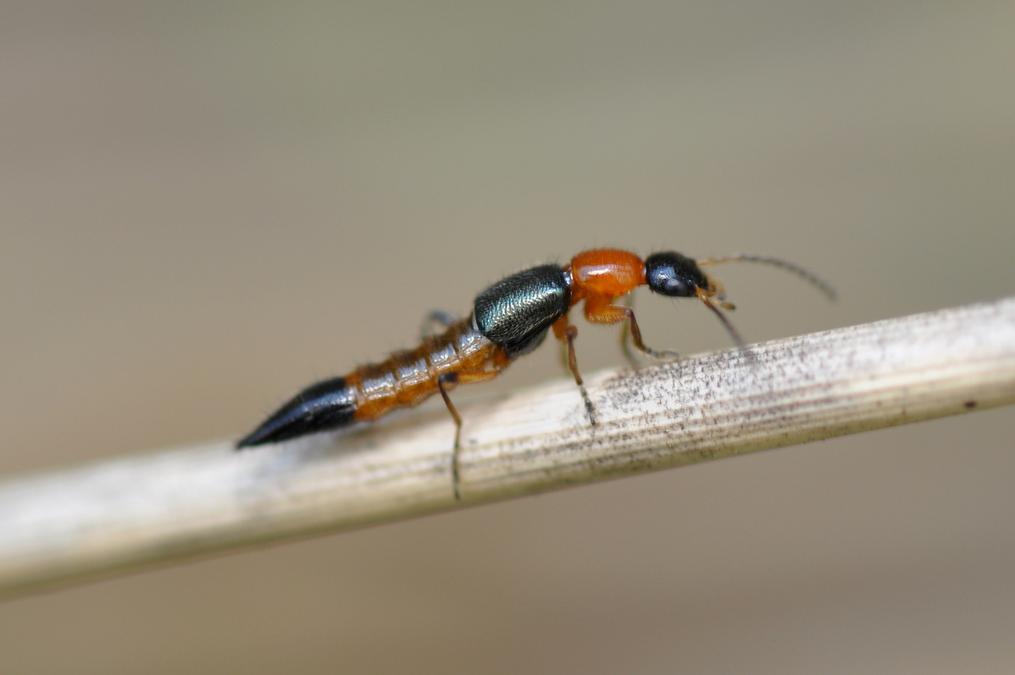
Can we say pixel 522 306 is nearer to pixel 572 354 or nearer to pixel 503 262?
pixel 572 354

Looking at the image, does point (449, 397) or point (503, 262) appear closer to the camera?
point (449, 397)

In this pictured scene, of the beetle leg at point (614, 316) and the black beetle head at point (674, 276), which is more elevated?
the black beetle head at point (674, 276)

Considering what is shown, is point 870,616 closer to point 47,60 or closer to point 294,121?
point 294,121

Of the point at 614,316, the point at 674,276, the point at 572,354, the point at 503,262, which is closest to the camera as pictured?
the point at 572,354

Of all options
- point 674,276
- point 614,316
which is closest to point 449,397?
point 614,316

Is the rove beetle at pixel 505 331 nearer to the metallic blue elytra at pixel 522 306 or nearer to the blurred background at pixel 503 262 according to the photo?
the metallic blue elytra at pixel 522 306

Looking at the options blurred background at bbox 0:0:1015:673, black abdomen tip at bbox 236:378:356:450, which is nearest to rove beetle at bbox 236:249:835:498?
black abdomen tip at bbox 236:378:356:450

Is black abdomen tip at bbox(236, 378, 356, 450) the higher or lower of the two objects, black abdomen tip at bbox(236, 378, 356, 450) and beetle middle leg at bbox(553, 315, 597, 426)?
the lower

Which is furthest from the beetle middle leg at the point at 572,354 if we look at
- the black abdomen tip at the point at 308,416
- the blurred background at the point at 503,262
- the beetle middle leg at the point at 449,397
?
the blurred background at the point at 503,262

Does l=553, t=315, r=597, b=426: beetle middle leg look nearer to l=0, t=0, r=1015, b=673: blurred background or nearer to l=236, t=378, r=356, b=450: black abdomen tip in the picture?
l=236, t=378, r=356, b=450: black abdomen tip
